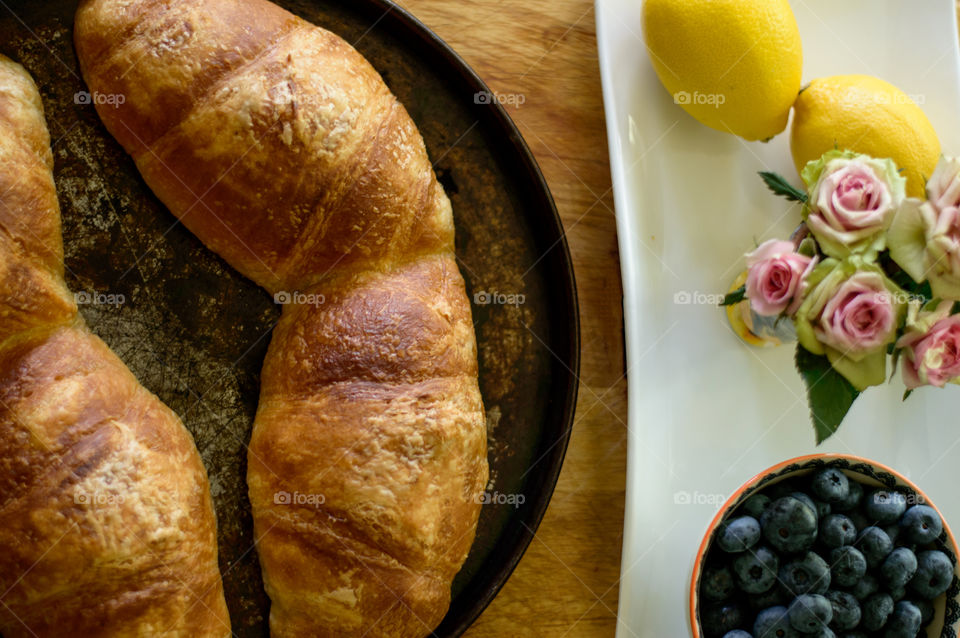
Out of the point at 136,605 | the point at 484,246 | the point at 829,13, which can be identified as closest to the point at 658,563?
the point at 484,246

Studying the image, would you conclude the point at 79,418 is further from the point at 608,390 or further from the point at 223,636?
the point at 608,390

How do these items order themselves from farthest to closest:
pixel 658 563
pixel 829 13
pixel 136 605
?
pixel 829 13
pixel 658 563
pixel 136 605

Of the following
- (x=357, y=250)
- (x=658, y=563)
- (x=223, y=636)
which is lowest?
(x=658, y=563)

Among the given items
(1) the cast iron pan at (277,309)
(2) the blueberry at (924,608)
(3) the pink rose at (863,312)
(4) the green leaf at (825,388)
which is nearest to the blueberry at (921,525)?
(2) the blueberry at (924,608)

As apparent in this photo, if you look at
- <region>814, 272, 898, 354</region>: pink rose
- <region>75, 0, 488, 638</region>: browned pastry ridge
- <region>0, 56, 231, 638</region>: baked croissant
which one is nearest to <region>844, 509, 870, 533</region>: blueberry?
<region>814, 272, 898, 354</region>: pink rose

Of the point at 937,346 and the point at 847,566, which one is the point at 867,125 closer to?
the point at 937,346

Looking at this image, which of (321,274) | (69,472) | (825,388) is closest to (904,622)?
(825,388)
